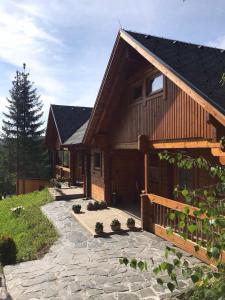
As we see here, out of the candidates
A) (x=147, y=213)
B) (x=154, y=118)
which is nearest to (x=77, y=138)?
(x=154, y=118)

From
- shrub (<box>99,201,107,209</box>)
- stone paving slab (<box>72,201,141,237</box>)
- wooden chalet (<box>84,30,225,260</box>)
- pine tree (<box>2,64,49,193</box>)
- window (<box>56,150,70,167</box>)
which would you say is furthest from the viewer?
pine tree (<box>2,64,49,193</box>)

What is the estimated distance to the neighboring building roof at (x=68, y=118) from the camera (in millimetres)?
25172

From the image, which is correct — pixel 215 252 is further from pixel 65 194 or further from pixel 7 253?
pixel 65 194

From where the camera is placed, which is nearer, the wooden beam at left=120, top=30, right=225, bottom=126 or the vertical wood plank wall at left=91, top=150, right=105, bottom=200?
the wooden beam at left=120, top=30, right=225, bottom=126

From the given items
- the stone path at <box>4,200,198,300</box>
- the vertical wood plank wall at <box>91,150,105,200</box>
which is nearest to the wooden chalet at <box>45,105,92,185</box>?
the vertical wood plank wall at <box>91,150,105,200</box>

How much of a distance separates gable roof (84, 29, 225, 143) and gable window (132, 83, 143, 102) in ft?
4.02

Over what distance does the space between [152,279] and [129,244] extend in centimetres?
254

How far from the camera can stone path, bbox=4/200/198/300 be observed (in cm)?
629

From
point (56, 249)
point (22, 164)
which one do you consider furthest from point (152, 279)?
point (22, 164)

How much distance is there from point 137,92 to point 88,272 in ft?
25.1

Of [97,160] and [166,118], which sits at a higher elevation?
[166,118]

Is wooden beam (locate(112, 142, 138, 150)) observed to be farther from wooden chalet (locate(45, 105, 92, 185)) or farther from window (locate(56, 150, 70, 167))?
window (locate(56, 150, 70, 167))

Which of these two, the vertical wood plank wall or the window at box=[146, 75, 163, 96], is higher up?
the window at box=[146, 75, 163, 96]

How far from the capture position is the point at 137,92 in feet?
42.6
